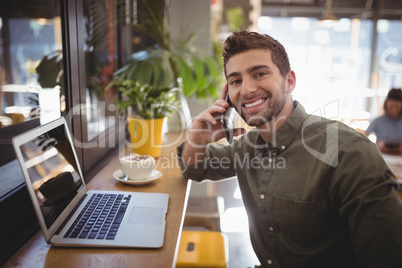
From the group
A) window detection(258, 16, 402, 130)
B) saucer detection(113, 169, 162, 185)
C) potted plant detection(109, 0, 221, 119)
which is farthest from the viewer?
window detection(258, 16, 402, 130)

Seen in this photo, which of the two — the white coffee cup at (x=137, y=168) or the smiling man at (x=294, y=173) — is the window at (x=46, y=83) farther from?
the smiling man at (x=294, y=173)

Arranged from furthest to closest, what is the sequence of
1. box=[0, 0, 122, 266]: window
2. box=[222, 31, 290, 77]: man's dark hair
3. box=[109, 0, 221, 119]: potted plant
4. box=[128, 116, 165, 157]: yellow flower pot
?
box=[109, 0, 221, 119]: potted plant, box=[128, 116, 165, 157]: yellow flower pot, box=[222, 31, 290, 77]: man's dark hair, box=[0, 0, 122, 266]: window

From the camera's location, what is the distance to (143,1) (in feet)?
8.21

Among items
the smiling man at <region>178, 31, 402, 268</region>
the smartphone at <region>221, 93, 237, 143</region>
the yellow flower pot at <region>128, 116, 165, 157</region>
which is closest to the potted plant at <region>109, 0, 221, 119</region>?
the yellow flower pot at <region>128, 116, 165, 157</region>

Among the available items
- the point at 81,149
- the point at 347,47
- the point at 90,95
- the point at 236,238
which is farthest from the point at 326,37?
the point at 81,149

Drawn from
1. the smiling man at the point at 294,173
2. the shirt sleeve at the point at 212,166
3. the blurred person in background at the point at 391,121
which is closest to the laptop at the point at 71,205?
the shirt sleeve at the point at 212,166

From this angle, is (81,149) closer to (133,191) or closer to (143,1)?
(133,191)

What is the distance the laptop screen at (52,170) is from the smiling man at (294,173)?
553 millimetres

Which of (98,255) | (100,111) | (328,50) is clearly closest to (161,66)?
(100,111)

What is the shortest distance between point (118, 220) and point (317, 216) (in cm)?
68

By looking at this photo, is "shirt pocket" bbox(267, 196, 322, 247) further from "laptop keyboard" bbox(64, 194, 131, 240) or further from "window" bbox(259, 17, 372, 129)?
"window" bbox(259, 17, 372, 129)

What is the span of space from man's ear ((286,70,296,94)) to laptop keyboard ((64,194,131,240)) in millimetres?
792

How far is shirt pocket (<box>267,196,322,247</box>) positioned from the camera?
1.22 meters

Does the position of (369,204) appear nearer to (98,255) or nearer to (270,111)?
(270,111)
